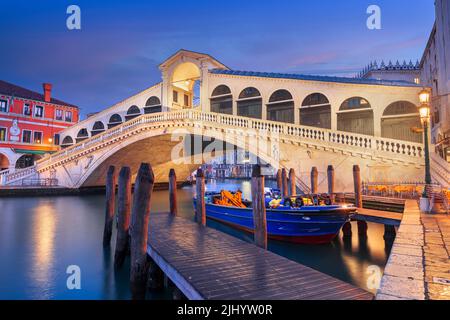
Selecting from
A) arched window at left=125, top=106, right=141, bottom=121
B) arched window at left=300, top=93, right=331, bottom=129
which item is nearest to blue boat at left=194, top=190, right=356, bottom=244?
arched window at left=300, top=93, right=331, bottom=129

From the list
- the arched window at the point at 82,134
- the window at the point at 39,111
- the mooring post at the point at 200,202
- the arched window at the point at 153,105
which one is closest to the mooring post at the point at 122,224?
the mooring post at the point at 200,202

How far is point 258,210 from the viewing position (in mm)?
5637

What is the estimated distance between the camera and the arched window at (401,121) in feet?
40.7

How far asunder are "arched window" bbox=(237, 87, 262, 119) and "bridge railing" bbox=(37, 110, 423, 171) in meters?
2.45

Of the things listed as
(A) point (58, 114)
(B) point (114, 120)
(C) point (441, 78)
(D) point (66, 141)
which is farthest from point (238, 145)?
(A) point (58, 114)

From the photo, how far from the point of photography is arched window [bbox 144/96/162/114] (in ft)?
67.5

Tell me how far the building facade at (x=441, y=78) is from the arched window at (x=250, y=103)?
316 inches

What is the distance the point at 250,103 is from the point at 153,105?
307 inches

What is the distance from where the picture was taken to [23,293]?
4750mm

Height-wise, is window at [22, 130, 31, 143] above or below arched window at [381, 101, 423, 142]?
above

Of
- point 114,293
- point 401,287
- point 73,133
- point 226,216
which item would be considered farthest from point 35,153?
point 401,287

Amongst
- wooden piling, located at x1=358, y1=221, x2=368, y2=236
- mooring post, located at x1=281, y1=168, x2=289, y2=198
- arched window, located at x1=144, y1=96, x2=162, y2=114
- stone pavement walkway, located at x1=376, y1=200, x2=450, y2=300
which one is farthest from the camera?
arched window, located at x1=144, y1=96, x2=162, y2=114

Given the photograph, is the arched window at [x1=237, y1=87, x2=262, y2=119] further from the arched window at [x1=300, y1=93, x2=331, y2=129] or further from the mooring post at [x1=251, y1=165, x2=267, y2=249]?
the mooring post at [x1=251, y1=165, x2=267, y2=249]

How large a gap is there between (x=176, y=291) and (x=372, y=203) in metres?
6.86
